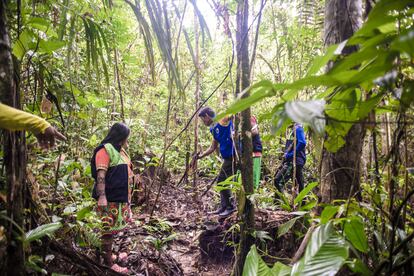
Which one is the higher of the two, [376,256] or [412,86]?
[412,86]

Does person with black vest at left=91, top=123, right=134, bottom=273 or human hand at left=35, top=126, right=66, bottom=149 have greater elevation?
human hand at left=35, top=126, right=66, bottom=149

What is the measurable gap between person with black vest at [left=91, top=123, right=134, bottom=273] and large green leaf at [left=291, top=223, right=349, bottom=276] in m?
2.32

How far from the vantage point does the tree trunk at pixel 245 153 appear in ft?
8.00

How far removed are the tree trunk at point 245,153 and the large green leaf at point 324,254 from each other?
1.24 m

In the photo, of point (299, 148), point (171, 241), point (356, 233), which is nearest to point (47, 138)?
point (356, 233)

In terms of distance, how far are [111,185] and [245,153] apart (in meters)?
1.55

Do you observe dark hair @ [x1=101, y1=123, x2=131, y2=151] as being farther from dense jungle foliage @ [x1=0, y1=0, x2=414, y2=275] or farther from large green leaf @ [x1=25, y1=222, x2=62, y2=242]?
large green leaf @ [x1=25, y1=222, x2=62, y2=242]

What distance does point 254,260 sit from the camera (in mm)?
1474

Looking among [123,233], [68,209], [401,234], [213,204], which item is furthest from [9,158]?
[213,204]

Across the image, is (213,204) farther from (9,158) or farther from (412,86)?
(412,86)

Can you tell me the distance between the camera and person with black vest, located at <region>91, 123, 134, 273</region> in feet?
10.3

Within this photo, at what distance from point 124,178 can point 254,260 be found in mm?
2139

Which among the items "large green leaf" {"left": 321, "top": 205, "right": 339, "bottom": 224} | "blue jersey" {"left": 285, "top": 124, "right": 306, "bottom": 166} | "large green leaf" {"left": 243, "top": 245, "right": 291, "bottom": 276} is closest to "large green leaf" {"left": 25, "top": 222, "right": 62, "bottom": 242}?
"large green leaf" {"left": 243, "top": 245, "right": 291, "bottom": 276}

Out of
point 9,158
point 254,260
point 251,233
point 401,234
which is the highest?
point 9,158
